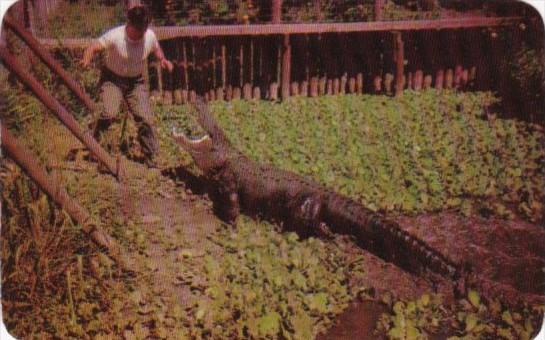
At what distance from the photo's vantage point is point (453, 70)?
5.50 metres

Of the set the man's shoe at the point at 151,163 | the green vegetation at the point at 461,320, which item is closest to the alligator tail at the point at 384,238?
the green vegetation at the point at 461,320

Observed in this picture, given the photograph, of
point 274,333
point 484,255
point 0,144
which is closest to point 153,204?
point 0,144

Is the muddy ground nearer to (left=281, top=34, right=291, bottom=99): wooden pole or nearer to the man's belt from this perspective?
the man's belt

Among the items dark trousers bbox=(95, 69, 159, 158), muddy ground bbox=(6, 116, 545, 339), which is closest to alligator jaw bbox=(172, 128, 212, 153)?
dark trousers bbox=(95, 69, 159, 158)

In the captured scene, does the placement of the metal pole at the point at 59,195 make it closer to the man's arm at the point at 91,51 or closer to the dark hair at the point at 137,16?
the man's arm at the point at 91,51

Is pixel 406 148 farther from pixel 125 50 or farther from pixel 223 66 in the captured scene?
pixel 125 50

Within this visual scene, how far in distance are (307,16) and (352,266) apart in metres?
2.40

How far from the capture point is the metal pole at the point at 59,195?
3490 mm

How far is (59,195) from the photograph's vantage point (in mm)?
3648

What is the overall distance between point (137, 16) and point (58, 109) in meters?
0.93

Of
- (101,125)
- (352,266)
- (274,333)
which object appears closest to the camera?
(274,333)

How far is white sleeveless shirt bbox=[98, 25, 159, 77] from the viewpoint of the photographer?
13.8 ft

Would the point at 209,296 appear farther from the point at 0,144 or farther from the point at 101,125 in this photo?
the point at 101,125

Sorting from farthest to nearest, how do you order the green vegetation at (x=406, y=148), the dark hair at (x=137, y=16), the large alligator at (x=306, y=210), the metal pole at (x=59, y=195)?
1. the green vegetation at (x=406, y=148)
2. the dark hair at (x=137, y=16)
3. the large alligator at (x=306, y=210)
4. the metal pole at (x=59, y=195)
